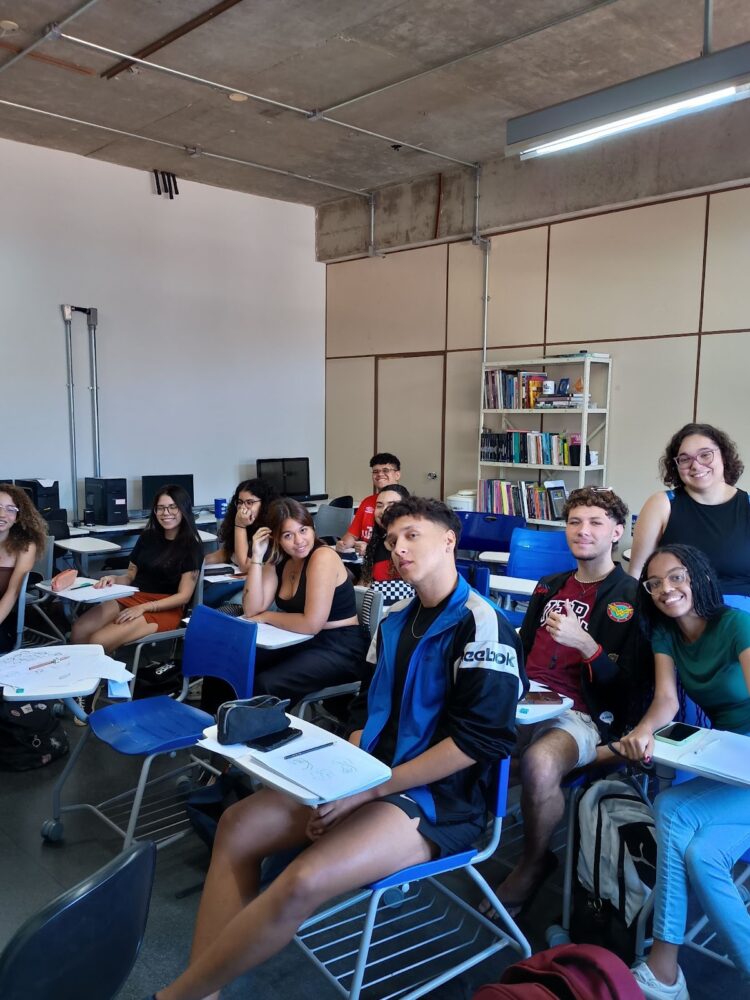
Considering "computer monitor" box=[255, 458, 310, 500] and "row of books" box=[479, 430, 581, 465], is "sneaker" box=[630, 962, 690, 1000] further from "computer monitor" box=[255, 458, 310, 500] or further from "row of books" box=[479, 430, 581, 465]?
"computer monitor" box=[255, 458, 310, 500]

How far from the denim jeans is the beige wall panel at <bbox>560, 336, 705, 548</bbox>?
3.96m

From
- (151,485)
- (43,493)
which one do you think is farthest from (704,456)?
(151,485)

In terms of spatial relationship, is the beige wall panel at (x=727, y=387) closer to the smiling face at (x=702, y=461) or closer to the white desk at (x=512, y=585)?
the white desk at (x=512, y=585)

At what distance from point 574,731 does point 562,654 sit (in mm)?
326

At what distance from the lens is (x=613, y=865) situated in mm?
2174

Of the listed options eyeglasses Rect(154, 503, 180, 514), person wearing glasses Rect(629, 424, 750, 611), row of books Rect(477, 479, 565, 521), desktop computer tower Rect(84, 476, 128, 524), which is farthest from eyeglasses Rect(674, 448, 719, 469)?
desktop computer tower Rect(84, 476, 128, 524)

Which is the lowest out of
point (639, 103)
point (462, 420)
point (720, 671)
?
point (720, 671)

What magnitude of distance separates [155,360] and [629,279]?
426cm

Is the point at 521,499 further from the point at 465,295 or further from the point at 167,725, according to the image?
the point at 167,725

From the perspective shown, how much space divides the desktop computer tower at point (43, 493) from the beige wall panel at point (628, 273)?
433 cm

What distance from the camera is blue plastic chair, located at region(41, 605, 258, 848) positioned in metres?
2.60

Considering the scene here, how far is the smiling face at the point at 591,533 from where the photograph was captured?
2.76 m

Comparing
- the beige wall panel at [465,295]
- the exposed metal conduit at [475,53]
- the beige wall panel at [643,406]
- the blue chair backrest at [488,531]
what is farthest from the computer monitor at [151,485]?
the beige wall panel at [643,406]

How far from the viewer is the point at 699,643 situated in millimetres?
2291
